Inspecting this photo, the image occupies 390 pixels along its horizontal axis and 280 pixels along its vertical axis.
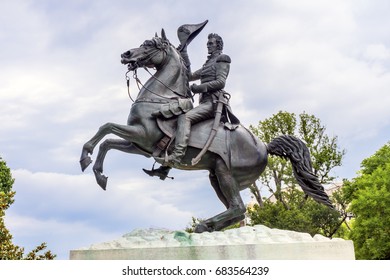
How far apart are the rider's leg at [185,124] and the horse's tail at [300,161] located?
134 centimetres

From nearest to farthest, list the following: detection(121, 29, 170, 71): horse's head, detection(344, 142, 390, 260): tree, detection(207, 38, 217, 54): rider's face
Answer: detection(121, 29, 170, 71): horse's head → detection(207, 38, 217, 54): rider's face → detection(344, 142, 390, 260): tree

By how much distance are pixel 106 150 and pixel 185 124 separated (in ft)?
4.83

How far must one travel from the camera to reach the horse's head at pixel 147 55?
28.9ft

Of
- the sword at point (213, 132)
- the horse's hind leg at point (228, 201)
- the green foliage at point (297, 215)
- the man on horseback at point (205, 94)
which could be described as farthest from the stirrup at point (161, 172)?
the green foliage at point (297, 215)

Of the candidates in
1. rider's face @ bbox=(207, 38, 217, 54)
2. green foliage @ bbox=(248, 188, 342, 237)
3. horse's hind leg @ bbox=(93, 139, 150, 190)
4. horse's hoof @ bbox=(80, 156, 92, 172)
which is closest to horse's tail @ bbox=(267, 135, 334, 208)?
rider's face @ bbox=(207, 38, 217, 54)

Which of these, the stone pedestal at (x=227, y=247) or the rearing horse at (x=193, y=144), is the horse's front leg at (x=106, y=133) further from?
the stone pedestal at (x=227, y=247)

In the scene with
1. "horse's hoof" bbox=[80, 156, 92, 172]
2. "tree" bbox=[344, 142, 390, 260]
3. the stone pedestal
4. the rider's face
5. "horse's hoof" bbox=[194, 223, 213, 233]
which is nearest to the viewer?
the stone pedestal

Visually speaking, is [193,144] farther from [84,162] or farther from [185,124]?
[84,162]

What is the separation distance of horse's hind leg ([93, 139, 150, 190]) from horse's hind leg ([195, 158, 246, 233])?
134cm

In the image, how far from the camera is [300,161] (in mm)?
8898

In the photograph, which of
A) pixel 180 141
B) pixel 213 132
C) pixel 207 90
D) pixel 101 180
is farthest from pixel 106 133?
pixel 207 90

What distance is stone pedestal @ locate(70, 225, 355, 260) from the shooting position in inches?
273

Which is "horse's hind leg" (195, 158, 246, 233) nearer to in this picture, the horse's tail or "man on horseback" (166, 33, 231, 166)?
"man on horseback" (166, 33, 231, 166)
